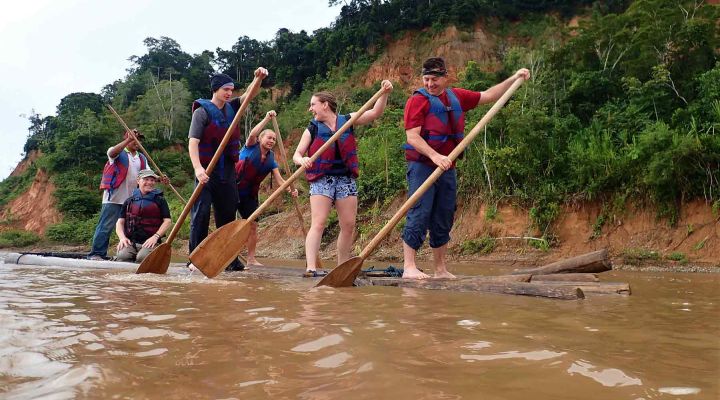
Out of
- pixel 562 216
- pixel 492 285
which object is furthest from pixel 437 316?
pixel 562 216

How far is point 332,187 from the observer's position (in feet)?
14.0

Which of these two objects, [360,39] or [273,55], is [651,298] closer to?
[360,39]

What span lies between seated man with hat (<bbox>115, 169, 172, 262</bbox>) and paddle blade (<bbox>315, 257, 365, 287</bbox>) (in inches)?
118

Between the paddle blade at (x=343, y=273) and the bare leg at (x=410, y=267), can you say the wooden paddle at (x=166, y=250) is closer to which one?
the paddle blade at (x=343, y=273)

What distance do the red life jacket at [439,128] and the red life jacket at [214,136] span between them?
1.71 m

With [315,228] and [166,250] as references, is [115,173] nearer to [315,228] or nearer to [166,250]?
[166,250]

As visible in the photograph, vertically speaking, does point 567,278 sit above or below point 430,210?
below

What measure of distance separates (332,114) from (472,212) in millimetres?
6879

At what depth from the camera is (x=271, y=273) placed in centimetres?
446

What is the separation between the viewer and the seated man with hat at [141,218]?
223 inches

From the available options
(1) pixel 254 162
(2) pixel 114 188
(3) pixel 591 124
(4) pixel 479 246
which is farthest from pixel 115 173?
(3) pixel 591 124

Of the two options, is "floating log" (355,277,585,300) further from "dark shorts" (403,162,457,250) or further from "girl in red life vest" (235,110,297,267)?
"girl in red life vest" (235,110,297,267)

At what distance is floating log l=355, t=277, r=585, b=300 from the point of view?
2.95 meters

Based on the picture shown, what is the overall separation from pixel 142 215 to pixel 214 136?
1708mm
